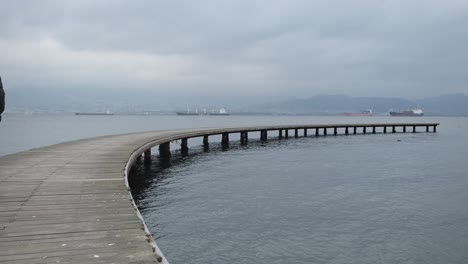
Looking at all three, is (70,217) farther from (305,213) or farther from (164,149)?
(164,149)

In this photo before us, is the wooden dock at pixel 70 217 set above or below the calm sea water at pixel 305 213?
above

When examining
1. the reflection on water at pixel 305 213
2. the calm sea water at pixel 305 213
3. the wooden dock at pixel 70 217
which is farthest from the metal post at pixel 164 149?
the wooden dock at pixel 70 217

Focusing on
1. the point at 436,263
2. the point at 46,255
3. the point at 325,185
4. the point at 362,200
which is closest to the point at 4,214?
the point at 46,255

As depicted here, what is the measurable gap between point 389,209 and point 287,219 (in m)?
4.45

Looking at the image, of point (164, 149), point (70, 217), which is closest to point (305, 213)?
point (70, 217)

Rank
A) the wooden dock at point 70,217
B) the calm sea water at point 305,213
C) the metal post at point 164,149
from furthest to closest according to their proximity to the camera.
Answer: the metal post at point 164,149 → the calm sea water at point 305,213 → the wooden dock at point 70,217

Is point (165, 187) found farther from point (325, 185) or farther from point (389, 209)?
point (389, 209)

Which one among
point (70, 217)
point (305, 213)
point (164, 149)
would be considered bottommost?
point (305, 213)

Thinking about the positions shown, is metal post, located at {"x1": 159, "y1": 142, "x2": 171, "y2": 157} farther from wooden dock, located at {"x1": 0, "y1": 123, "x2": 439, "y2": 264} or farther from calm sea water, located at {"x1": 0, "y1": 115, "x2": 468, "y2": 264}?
wooden dock, located at {"x1": 0, "y1": 123, "x2": 439, "y2": 264}

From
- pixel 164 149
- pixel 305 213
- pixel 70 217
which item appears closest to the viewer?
pixel 70 217

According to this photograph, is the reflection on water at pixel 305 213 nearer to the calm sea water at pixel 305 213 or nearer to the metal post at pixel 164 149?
the calm sea water at pixel 305 213

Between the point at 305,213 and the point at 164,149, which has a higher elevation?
the point at 164,149

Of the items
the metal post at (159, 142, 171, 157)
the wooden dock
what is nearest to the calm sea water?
the wooden dock

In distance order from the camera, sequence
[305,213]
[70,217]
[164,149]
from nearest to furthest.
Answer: [70,217] → [305,213] → [164,149]
